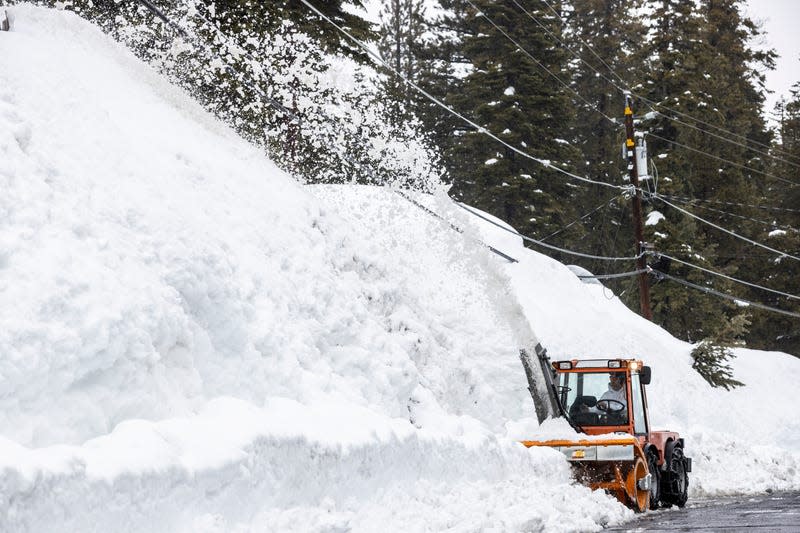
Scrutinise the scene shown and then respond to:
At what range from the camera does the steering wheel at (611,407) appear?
12555 millimetres

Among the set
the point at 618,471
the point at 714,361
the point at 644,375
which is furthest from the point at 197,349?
the point at 714,361

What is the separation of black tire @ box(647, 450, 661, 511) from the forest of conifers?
7.36m

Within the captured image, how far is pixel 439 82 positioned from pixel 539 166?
338 inches

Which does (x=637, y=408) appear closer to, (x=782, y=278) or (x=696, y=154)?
(x=696, y=154)

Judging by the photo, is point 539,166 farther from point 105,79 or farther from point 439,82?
point 105,79

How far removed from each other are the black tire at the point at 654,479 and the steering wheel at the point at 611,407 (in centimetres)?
72

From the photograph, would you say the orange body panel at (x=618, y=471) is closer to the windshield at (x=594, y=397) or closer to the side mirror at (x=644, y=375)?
the windshield at (x=594, y=397)

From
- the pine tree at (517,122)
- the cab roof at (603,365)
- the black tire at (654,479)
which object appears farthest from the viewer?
the pine tree at (517,122)

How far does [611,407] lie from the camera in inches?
497

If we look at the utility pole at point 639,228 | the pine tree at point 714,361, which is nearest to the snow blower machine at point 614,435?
the pine tree at point 714,361

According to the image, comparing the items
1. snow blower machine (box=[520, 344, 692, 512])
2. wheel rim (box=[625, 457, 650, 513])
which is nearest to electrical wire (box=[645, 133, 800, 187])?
snow blower machine (box=[520, 344, 692, 512])

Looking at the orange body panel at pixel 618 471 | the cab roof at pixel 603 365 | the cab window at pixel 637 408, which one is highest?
the cab roof at pixel 603 365

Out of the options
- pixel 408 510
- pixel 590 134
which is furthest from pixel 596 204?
pixel 408 510

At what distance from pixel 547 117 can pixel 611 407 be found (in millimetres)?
24272
